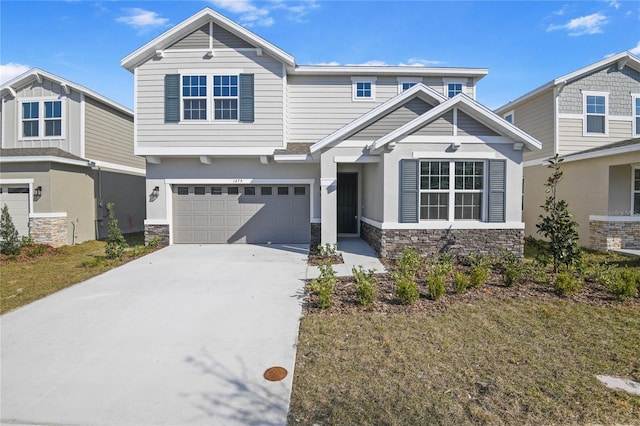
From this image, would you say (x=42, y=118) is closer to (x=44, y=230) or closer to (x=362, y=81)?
(x=44, y=230)

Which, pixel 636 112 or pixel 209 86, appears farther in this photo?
pixel 636 112

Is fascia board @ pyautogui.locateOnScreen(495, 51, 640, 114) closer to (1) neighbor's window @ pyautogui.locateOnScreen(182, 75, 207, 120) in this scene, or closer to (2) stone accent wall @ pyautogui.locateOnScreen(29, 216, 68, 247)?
(1) neighbor's window @ pyautogui.locateOnScreen(182, 75, 207, 120)

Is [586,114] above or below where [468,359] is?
above

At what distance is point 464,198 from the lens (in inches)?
361

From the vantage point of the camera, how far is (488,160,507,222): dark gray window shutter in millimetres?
9008

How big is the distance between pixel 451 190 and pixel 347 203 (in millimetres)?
4561

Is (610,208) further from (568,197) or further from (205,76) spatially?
(205,76)

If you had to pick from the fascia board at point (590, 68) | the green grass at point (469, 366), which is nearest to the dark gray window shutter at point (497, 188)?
the green grass at point (469, 366)

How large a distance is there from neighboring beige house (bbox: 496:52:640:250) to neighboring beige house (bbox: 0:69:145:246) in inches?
701

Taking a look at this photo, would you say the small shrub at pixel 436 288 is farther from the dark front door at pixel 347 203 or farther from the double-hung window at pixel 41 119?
the double-hung window at pixel 41 119

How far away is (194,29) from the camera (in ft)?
36.6

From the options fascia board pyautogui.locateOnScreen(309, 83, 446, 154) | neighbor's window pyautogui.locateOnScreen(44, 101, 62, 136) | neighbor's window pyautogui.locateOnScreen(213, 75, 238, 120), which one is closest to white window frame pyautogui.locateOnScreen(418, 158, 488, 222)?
fascia board pyautogui.locateOnScreen(309, 83, 446, 154)

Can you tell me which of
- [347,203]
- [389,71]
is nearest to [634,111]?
[389,71]

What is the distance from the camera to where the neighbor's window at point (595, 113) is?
1287 cm
